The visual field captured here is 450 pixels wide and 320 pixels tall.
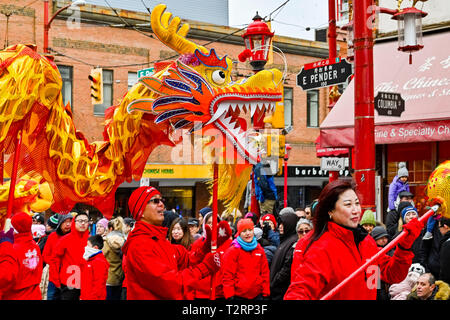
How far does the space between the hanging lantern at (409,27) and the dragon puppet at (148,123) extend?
3.55 m

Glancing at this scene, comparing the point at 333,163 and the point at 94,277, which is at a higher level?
the point at 333,163

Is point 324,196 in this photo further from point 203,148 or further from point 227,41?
point 227,41

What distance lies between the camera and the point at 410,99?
11484 millimetres

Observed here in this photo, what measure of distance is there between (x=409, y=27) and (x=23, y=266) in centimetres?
579

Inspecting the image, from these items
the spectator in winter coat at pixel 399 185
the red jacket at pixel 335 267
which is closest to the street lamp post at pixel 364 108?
the red jacket at pixel 335 267

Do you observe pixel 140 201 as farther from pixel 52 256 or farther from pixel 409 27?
pixel 409 27

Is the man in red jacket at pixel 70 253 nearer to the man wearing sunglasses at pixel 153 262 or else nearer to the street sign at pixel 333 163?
the man wearing sunglasses at pixel 153 262

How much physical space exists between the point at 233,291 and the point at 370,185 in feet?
6.35

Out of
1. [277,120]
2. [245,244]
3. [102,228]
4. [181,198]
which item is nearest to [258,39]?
[277,120]

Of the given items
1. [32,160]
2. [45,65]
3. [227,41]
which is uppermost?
[227,41]

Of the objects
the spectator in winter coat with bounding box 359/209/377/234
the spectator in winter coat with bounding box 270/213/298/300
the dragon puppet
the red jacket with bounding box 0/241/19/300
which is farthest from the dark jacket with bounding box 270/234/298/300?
the red jacket with bounding box 0/241/19/300

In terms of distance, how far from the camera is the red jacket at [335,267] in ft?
12.7

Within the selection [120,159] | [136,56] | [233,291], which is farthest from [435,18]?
[136,56]

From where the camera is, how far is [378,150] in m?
13.1
